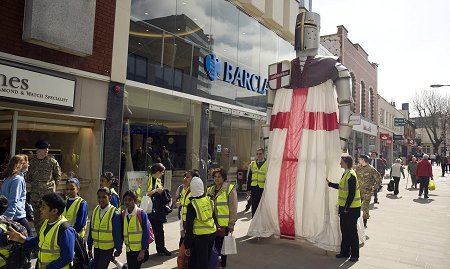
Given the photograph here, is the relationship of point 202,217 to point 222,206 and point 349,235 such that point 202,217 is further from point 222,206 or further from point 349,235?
point 349,235

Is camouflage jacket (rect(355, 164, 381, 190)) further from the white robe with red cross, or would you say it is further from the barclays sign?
the barclays sign

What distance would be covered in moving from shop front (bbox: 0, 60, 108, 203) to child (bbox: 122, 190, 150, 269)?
151 inches

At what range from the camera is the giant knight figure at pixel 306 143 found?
262 inches

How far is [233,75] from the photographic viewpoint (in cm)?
1384

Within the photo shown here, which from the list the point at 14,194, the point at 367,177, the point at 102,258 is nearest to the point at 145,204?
the point at 102,258

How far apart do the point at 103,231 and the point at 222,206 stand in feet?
5.43

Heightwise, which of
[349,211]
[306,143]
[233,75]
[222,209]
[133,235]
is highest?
[233,75]

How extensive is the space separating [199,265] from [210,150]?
8344 millimetres

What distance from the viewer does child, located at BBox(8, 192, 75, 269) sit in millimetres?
3109

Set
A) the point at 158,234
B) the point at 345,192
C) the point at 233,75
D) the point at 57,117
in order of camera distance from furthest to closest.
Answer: the point at 233,75, the point at 57,117, the point at 345,192, the point at 158,234

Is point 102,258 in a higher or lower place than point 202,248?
lower

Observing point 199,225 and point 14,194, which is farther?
point 14,194

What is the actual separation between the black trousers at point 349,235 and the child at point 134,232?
362cm

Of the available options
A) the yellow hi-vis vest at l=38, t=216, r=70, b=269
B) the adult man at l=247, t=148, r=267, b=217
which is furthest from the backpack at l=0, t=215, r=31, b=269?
the adult man at l=247, t=148, r=267, b=217
